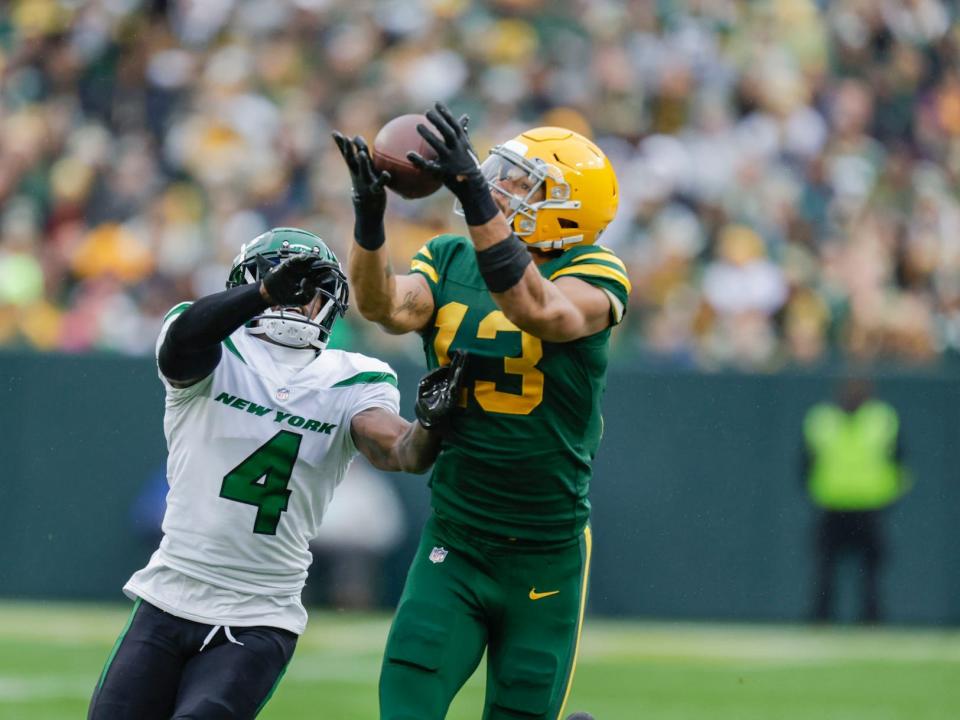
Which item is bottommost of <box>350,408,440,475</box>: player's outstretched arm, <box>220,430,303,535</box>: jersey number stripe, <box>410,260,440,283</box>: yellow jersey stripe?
<box>220,430,303,535</box>: jersey number stripe

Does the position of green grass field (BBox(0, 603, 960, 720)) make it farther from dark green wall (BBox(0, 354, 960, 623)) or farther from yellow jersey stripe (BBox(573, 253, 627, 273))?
yellow jersey stripe (BBox(573, 253, 627, 273))

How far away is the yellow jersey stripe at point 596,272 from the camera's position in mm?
4414

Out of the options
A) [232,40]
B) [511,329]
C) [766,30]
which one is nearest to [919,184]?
[766,30]

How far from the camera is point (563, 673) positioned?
14.8 ft

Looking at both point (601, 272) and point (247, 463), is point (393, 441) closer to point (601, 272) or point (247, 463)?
point (247, 463)

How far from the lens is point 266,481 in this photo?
4.34m

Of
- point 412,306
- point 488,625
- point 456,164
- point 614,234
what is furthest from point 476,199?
point 614,234

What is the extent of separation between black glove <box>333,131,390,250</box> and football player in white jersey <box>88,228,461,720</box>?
141 mm

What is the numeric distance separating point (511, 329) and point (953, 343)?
729 cm

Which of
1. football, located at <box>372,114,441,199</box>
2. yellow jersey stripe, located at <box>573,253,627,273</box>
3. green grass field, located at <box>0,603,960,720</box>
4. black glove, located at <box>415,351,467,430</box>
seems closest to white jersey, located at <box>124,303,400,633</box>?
black glove, located at <box>415,351,467,430</box>

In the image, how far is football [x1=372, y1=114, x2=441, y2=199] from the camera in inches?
168

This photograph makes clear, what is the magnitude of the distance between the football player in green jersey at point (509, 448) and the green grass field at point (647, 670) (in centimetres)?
306

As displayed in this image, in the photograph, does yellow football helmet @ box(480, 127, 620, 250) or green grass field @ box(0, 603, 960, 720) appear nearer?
yellow football helmet @ box(480, 127, 620, 250)

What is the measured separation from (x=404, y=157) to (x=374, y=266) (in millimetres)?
288
